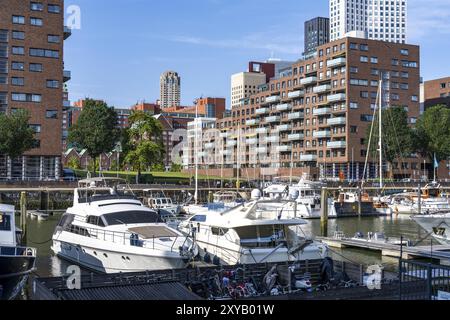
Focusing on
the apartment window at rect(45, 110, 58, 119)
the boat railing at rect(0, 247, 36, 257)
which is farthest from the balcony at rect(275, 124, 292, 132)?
the boat railing at rect(0, 247, 36, 257)

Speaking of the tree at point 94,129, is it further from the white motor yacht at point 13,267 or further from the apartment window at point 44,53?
the white motor yacht at point 13,267

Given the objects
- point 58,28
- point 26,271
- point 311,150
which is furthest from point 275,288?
point 311,150

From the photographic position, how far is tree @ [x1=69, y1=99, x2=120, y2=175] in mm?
83625

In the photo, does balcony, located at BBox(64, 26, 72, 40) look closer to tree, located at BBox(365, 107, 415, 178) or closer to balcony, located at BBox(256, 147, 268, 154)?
balcony, located at BBox(256, 147, 268, 154)

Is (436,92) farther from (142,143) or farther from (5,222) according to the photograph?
(5,222)

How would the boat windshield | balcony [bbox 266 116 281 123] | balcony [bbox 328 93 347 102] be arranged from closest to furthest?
the boat windshield → balcony [bbox 328 93 347 102] → balcony [bbox 266 116 281 123]

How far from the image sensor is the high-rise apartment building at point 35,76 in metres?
79.9

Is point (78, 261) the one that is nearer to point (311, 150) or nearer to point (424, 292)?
point (424, 292)

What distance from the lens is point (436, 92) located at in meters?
146

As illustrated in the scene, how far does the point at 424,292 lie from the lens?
13672mm

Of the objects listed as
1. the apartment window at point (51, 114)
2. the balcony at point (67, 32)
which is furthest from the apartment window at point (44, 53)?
the apartment window at point (51, 114)

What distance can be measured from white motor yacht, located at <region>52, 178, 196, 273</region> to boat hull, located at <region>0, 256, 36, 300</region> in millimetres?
5119
